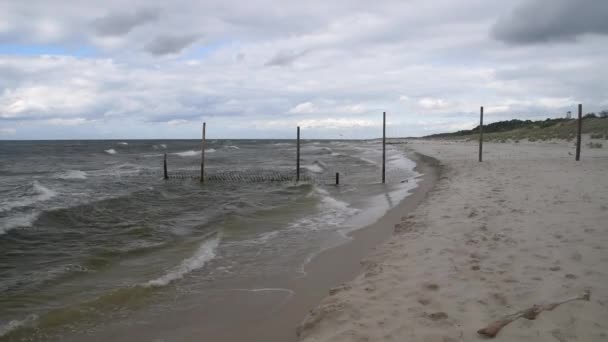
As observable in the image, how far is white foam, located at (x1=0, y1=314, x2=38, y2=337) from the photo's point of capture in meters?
4.85

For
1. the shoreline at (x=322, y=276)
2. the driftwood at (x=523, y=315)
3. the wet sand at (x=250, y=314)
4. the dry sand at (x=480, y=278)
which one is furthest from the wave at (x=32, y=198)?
the driftwood at (x=523, y=315)

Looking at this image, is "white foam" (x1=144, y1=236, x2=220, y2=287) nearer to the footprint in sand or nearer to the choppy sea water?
the choppy sea water

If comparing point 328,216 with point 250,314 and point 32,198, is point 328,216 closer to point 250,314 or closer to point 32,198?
point 250,314

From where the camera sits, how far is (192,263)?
23.7 feet

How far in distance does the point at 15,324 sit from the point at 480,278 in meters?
5.67

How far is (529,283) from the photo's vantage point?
440 centimetres

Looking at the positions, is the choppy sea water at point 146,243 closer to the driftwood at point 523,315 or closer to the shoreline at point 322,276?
the shoreline at point 322,276

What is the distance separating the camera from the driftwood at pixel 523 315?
3.40 metres

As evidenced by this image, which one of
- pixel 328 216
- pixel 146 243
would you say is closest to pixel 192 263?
pixel 146 243

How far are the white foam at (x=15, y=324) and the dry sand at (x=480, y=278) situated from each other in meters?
3.52

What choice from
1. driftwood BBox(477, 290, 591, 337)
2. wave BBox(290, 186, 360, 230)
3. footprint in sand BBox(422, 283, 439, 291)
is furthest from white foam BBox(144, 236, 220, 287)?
driftwood BBox(477, 290, 591, 337)

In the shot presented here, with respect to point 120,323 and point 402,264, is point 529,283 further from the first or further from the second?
point 120,323

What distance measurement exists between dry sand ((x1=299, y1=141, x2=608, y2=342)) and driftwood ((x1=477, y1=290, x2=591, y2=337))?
6cm

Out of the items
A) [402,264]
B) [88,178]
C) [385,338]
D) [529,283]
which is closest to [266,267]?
[402,264]
